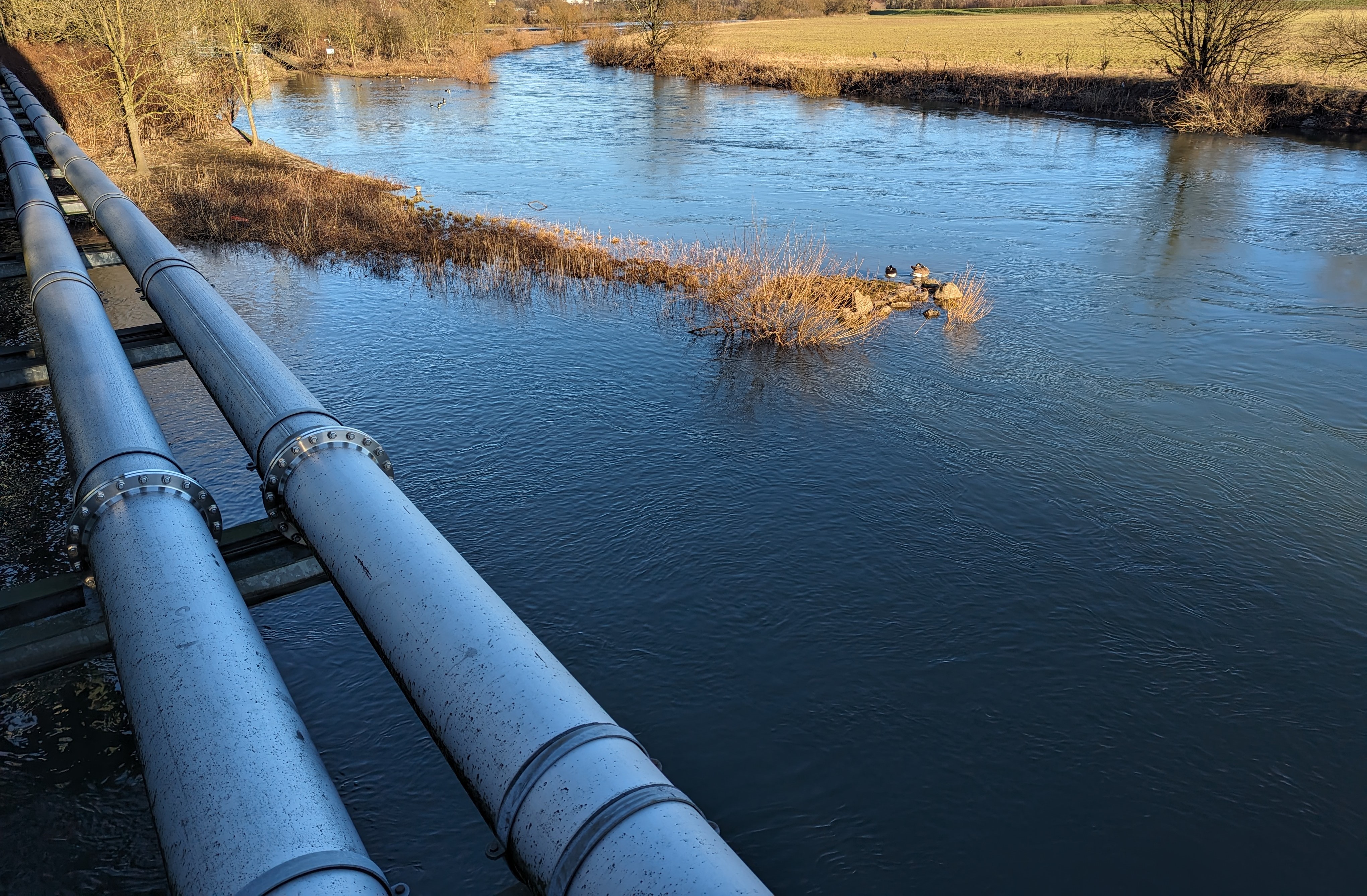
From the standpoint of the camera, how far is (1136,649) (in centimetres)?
804

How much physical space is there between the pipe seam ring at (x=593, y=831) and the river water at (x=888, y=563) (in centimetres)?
337

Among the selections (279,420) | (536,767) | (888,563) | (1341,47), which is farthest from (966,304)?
(1341,47)

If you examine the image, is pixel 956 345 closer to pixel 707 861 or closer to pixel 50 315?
pixel 50 315

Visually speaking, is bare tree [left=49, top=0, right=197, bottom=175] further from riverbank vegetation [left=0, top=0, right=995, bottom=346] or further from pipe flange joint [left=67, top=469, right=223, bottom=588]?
pipe flange joint [left=67, top=469, right=223, bottom=588]

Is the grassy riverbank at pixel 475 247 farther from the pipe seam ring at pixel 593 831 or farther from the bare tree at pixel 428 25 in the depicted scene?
the bare tree at pixel 428 25

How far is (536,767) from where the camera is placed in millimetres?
3170

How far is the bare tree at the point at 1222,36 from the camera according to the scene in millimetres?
33406

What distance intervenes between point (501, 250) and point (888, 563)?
41.1ft

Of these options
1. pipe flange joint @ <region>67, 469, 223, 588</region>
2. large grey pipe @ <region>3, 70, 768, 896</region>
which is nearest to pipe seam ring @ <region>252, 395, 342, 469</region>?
large grey pipe @ <region>3, 70, 768, 896</region>

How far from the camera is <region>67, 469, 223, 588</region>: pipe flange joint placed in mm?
4391

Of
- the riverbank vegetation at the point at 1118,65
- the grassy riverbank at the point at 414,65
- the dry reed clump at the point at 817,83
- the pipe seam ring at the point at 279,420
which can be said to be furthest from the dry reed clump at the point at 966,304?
the grassy riverbank at the point at 414,65

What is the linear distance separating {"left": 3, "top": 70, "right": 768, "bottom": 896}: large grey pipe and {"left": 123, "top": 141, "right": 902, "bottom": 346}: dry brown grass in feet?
35.2

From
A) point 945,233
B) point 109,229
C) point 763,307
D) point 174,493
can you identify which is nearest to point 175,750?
point 174,493

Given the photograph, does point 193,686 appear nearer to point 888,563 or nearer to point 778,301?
point 888,563
